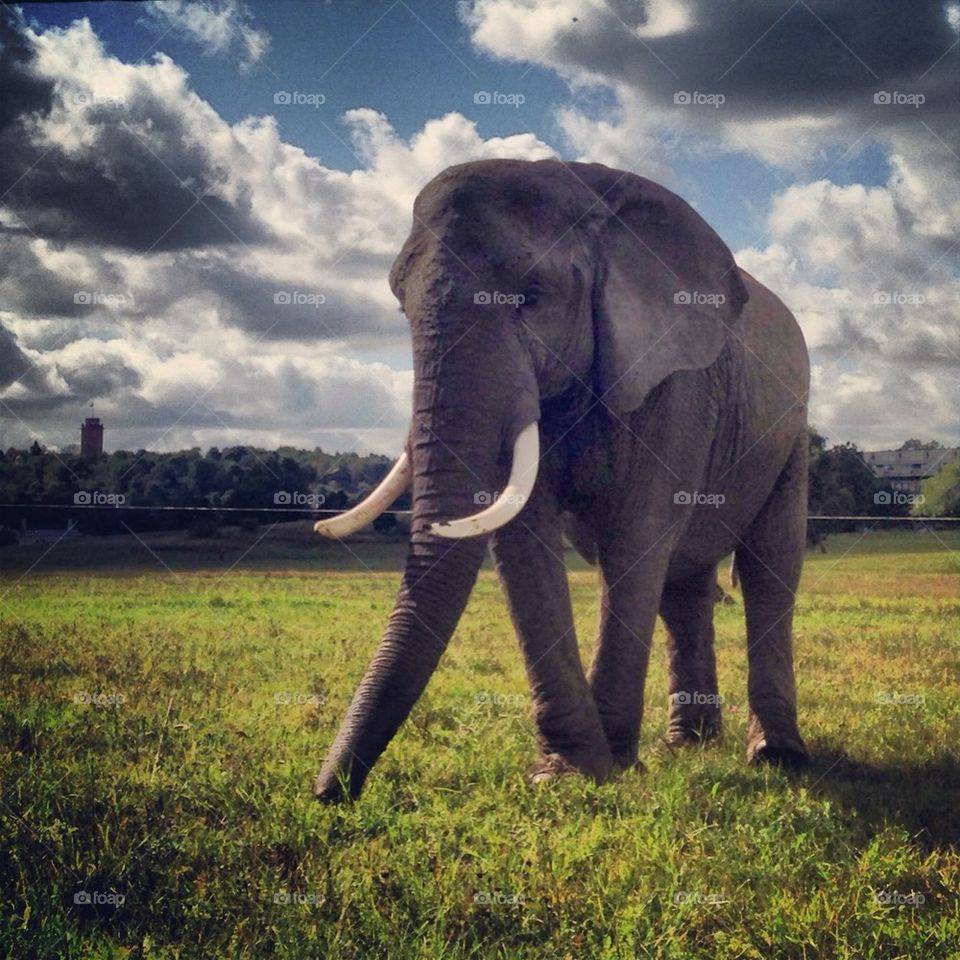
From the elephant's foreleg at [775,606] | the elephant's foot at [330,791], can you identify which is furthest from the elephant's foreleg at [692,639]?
the elephant's foot at [330,791]

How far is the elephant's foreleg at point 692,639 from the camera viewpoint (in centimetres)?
507

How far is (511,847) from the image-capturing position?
3197 millimetres

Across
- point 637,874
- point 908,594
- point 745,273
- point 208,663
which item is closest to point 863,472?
point 908,594

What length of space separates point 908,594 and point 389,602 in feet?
7.79

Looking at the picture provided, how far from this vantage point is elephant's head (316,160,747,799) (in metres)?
3.44

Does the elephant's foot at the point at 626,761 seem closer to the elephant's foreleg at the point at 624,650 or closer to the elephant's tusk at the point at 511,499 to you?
the elephant's foreleg at the point at 624,650

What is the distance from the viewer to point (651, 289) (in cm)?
408

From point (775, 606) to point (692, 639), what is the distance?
16.1 inches

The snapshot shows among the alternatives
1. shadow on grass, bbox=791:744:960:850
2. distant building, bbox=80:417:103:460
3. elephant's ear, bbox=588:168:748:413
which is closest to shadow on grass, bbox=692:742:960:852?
shadow on grass, bbox=791:744:960:850

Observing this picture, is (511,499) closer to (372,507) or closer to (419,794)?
(372,507)

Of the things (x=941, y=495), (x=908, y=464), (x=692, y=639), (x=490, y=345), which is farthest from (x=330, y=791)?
(x=941, y=495)

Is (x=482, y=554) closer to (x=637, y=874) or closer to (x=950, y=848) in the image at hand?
(x=637, y=874)

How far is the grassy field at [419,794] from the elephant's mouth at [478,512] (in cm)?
84

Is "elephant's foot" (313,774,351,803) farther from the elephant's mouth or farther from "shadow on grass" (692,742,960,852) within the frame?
"shadow on grass" (692,742,960,852)
